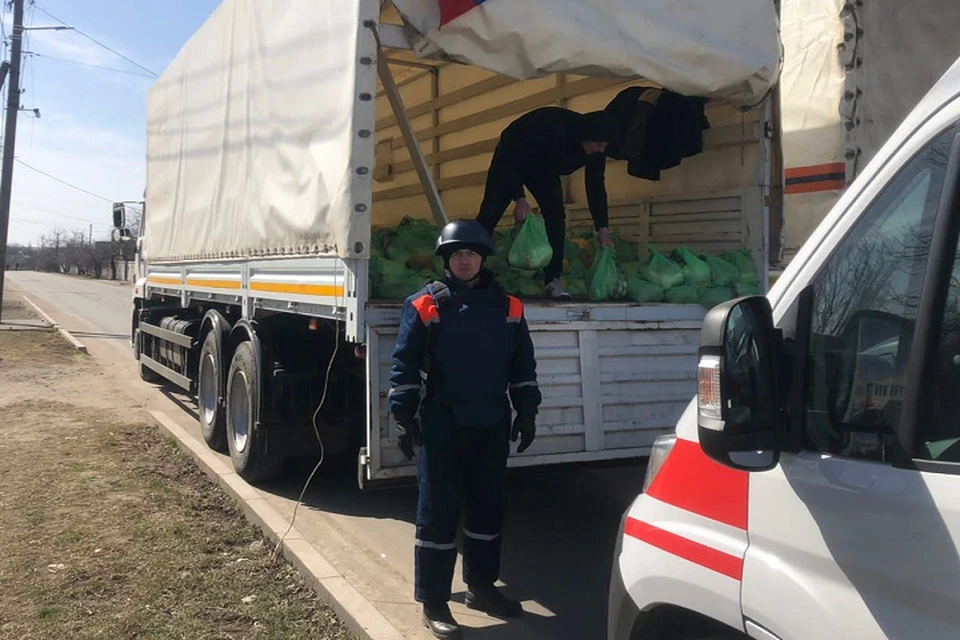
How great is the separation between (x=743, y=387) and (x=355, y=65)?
326 centimetres

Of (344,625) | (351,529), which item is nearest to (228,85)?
(351,529)

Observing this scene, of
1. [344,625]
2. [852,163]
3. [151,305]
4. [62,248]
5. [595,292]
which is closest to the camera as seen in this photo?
[344,625]

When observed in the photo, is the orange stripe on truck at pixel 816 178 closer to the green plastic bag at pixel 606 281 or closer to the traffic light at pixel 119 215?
the green plastic bag at pixel 606 281

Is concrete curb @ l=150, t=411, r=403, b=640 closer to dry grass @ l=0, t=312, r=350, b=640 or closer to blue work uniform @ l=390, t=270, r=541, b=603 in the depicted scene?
dry grass @ l=0, t=312, r=350, b=640

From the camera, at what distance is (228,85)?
6875 millimetres

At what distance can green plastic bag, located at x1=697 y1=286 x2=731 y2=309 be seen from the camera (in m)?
5.26

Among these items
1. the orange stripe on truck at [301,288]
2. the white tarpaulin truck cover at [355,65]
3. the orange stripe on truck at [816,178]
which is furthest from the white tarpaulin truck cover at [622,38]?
the orange stripe on truck at [301,288]

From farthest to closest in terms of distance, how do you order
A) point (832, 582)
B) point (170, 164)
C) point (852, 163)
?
point (170, 164)
point (852, 163)
point (832, 582)

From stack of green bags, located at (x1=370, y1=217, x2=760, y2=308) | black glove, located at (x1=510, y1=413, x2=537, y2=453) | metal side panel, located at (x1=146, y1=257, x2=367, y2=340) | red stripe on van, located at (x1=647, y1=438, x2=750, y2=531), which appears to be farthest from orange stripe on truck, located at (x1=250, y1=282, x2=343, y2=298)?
red stripe on van, located at (x1=647, y1=438, x2=750, y2=531)

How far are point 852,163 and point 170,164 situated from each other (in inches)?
262

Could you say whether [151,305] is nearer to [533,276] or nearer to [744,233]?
[533,276]

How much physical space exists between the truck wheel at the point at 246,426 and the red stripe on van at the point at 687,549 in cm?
411

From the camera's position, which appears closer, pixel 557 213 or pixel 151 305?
pixel 557 213

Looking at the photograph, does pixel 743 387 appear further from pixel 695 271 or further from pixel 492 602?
pixel 695 271
